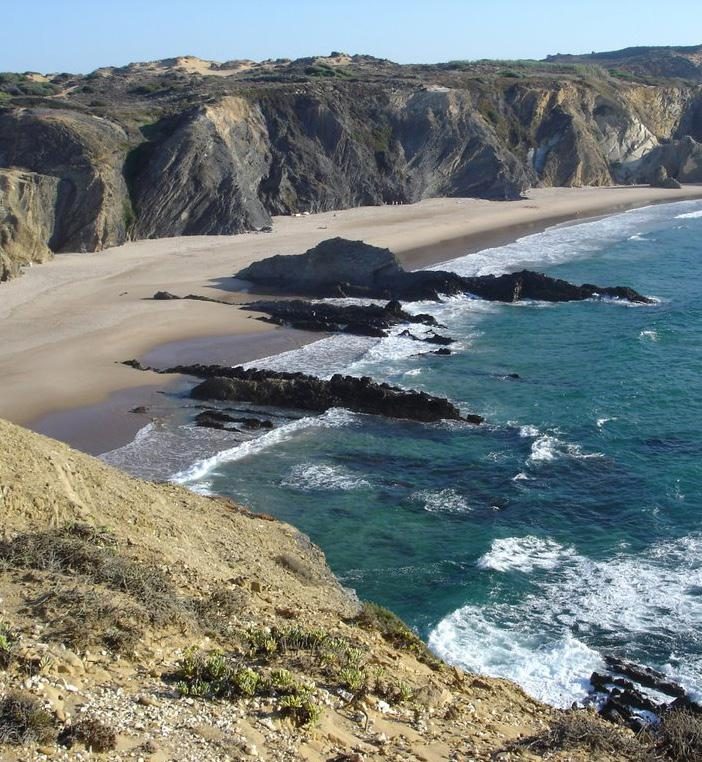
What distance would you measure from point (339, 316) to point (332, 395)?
38.9 feet

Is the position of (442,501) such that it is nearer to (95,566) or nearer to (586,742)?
(95,566)

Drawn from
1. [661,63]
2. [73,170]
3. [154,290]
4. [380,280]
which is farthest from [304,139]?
[661,63]

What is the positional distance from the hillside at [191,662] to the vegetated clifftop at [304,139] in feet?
123

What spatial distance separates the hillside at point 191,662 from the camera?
967 cm

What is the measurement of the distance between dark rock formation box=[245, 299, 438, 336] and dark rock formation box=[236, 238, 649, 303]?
11.4 ft

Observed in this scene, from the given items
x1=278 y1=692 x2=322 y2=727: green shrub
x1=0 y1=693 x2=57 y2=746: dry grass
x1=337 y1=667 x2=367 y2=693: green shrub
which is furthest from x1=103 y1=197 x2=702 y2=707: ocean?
x1=0 y1=693 x2=57 y2=746: dry grass

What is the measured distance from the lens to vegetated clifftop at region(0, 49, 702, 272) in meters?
54.4

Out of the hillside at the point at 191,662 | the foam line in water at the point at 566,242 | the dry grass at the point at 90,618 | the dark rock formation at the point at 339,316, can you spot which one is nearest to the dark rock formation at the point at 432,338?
the dark rock formation at the point at 339,316

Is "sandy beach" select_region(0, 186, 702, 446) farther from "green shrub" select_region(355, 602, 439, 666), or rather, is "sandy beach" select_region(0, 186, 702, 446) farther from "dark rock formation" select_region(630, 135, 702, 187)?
"dark rock formation" select_region(630, 135, 702, 187)

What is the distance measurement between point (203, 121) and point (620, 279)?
1077 inches

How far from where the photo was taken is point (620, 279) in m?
51.1

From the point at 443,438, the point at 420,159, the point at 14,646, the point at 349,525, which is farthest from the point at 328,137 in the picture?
the point at 14,646

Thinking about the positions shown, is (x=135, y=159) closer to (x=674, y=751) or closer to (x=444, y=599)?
(x=444, y=599)

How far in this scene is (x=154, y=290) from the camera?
151ft
